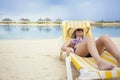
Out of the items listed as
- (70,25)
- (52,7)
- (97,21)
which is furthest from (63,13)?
(70,25)

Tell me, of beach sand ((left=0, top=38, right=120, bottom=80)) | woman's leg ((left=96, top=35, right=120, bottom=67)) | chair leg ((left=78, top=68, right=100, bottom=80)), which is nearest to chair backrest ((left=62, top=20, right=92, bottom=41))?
beach sand ((left=0, top=38, right=120, bottom=80))

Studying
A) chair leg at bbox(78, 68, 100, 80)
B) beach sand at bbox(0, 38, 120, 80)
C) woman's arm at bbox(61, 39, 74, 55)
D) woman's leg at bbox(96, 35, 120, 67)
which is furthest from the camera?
beach sand at bbox(0, 38, 120, 80)

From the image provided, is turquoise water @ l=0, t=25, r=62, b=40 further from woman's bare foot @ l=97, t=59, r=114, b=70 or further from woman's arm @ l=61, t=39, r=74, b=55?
woman's bare foot @ l=97, t=59, r=114, b=70

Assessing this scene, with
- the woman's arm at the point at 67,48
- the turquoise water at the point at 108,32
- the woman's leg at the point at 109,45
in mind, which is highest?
the woman's leg at the point at 109,45

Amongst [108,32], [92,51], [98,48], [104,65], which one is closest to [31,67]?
[98,48]

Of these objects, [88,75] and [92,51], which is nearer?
[88,75]

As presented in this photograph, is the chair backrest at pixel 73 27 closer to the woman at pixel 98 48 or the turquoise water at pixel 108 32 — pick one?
the woman at pixel 98 48

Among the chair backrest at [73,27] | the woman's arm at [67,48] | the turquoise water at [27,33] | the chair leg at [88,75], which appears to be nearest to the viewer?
the chair leg at [88,75]

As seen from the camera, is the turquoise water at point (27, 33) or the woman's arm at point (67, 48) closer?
the woman's arm at point (67, 48)

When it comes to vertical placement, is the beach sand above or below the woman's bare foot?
below

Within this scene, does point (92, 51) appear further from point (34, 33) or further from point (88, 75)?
point (34, 33)

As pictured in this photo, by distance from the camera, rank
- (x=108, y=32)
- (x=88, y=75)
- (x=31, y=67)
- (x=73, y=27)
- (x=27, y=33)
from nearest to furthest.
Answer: (x=88, y=75), (x=31, y=67), (x=73, y=27), (x=27, y=33), (x=108, y=32)

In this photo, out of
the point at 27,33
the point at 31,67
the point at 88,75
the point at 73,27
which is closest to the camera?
the point at 88,75

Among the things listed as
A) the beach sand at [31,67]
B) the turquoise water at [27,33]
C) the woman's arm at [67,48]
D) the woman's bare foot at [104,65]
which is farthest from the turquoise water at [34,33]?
the woman's bare foot at [104,65]
